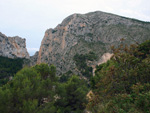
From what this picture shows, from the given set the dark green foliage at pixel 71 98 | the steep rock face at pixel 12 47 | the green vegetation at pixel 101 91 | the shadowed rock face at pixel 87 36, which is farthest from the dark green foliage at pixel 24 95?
the steep rock face at pixel 12 47

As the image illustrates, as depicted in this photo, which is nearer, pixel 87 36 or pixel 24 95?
pixel 24 95

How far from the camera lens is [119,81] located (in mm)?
8945

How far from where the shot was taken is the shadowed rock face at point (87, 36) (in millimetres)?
51062

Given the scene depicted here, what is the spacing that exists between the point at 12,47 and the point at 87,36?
142 ft

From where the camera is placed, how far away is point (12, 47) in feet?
230

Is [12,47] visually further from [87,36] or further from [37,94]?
[37,94]

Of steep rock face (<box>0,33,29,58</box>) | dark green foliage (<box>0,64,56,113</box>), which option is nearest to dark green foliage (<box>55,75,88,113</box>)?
dark green foliage (<box>0,64,56,113</box>)

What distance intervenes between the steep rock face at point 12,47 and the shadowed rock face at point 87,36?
1114cm

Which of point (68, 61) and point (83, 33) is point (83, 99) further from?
point (83, 33)

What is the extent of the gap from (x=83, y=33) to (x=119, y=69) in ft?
175

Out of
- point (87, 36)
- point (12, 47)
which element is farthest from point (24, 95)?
point (12, 47)

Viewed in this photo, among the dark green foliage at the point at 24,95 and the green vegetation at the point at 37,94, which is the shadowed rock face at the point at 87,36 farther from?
the dark green foliage at the point at 24,95

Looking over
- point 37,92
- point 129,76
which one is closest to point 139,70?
point 129,76

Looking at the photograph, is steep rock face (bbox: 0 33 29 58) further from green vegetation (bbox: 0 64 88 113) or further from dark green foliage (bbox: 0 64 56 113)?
dark green foliage (bbox: 0 64 56 113)
